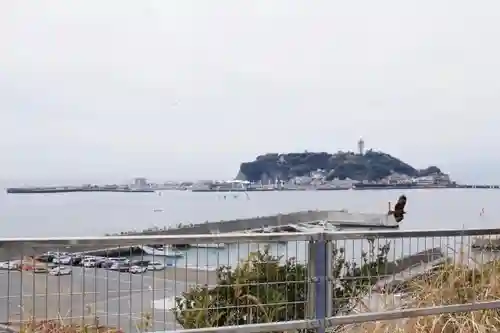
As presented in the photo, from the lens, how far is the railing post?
162 inches

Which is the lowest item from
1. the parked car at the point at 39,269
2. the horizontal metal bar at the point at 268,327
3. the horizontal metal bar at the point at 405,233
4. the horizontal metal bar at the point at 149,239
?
the horizontal metal bar at the point at 268,327

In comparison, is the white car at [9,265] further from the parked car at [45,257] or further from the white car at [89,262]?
the white car at [89,262]

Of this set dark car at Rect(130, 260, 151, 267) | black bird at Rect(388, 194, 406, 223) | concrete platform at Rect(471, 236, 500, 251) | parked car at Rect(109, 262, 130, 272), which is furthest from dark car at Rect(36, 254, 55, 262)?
black bird at Rect(388, 194, 406, 223)

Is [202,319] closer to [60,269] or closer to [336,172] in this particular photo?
[60,269]

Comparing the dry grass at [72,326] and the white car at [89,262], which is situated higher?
the white car at [89,262]

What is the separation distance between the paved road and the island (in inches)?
2359

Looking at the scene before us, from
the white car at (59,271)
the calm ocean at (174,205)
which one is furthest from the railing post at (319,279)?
the calm ocean at (174,205)

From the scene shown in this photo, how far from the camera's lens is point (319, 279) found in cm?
413

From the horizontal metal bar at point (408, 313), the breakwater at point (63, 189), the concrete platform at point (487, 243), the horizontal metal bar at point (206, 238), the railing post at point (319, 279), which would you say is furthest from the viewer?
the breakwater at point (63, 189)

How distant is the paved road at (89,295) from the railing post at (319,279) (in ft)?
2.63

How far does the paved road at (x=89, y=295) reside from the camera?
3.44 m

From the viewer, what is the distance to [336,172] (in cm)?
6712

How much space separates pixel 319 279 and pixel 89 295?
1438mm

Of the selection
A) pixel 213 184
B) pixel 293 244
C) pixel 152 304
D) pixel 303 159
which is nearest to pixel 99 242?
pixel 152 304
